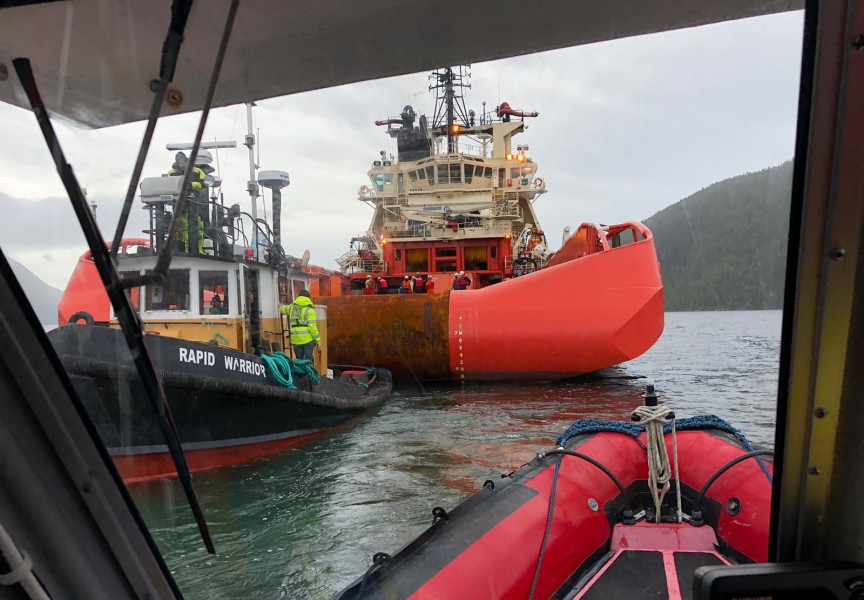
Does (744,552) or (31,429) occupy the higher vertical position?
(31,429)

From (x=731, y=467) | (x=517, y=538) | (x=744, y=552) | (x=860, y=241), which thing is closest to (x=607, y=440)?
(x=731, y=467)

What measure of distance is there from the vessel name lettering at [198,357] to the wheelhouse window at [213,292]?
0.92 metres

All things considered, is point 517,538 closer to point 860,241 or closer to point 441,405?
point 860,241

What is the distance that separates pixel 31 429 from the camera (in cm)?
114

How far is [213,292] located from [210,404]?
1.36 meters

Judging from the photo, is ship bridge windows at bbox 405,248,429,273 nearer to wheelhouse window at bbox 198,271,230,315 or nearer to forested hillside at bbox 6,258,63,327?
wheelhouse window at bbox 198,271,230,315

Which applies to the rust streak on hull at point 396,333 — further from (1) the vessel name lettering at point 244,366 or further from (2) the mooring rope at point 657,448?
(2) the mooring rope at point 657,448

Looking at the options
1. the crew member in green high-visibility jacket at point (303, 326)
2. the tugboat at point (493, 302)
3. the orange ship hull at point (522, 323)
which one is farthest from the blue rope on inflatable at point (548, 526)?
the orange ship hull at point (522, 323)

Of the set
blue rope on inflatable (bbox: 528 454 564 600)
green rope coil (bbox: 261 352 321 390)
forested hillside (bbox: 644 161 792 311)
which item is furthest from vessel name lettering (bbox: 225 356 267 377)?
forested hillside (bbox: 644 161 792 311)

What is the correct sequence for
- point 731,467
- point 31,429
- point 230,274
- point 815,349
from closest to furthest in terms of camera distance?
1. point 815,349
2. point 31,429
3. point 731,467
4. point 230,274

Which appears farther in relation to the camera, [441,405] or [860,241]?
[441,405]

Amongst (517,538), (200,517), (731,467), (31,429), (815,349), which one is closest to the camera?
→ (815,349)

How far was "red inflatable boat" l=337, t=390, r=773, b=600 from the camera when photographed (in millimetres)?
2348

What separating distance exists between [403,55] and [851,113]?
100 cm
